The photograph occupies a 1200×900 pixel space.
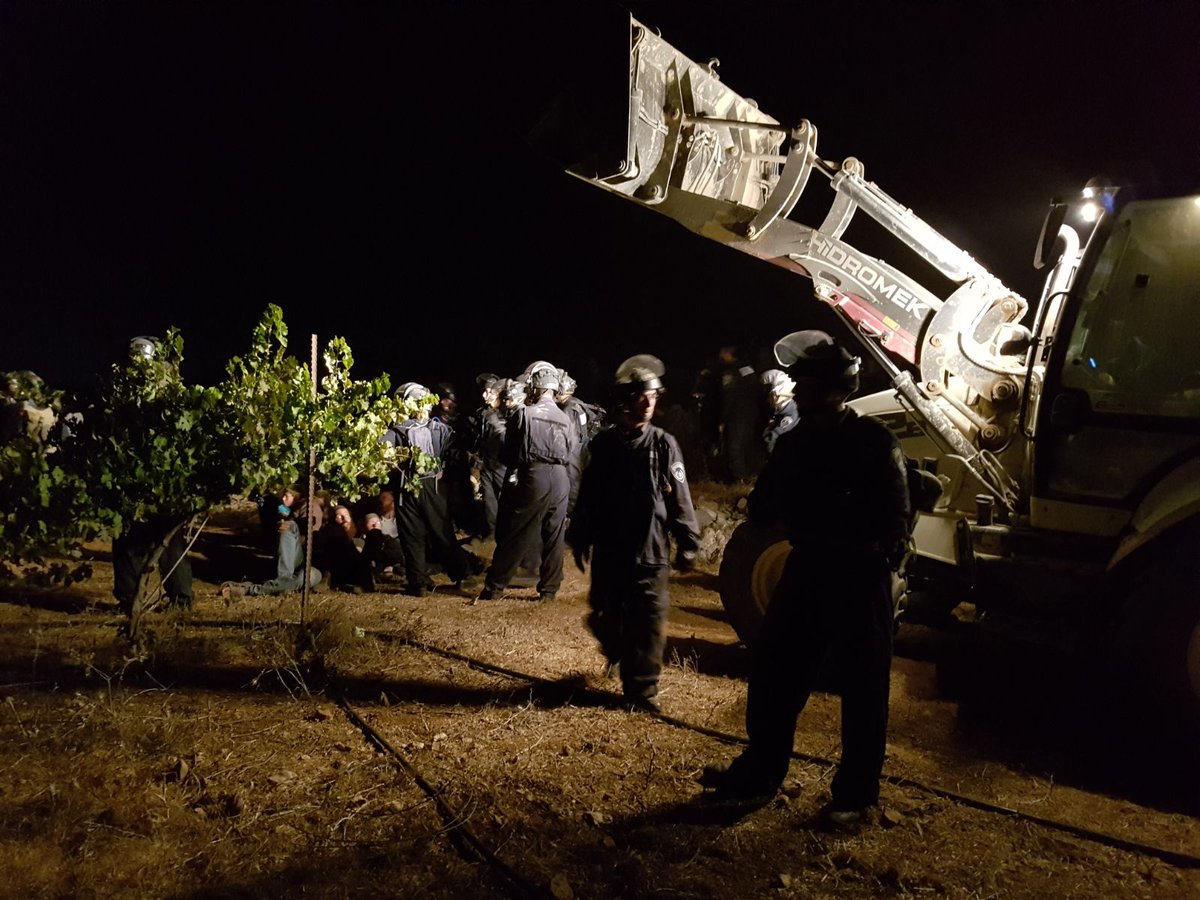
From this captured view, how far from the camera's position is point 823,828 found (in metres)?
3.20

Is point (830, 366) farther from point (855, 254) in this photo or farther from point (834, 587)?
point (855, 254)

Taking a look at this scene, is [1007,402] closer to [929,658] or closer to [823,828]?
[929,658]

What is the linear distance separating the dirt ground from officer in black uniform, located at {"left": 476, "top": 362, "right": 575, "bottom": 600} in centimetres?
163

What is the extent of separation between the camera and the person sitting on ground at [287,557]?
7109 millimetres

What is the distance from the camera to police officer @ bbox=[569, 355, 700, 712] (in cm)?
438

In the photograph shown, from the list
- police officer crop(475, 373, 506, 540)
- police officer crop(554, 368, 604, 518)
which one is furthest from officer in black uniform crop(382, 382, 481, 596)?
police officer crop(554, 368, 604, 518)

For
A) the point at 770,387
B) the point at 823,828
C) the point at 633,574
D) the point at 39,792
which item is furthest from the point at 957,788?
the point at 770,387

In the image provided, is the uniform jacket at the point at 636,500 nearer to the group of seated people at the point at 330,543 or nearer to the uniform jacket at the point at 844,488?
the uniform jacket at the point at 844,488

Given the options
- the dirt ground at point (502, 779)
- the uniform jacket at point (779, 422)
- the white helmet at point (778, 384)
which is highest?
the white helmet at point (778, 384)

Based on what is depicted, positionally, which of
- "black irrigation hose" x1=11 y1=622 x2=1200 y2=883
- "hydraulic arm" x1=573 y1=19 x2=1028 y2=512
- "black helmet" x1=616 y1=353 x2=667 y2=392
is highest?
"hydraulic arm" x1=573 y1=19 x2=1028 y2=512

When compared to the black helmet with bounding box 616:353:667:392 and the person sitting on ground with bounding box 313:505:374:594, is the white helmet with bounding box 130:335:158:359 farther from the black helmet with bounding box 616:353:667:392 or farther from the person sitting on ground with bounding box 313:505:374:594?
the black helmet with bounding box 616:353:667:392

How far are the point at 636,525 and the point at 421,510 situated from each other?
12.8 feet

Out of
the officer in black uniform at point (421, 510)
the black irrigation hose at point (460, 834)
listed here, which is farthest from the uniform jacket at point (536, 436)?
the black irrigation hose at point (460, 834)

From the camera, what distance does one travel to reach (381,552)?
8.08m
